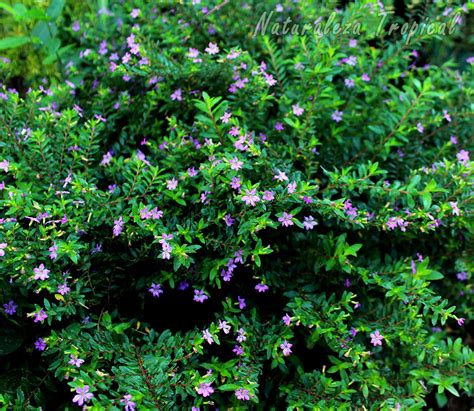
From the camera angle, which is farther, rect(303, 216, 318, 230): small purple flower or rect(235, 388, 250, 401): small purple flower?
rect(303, 216, 318, 230): small purple flower

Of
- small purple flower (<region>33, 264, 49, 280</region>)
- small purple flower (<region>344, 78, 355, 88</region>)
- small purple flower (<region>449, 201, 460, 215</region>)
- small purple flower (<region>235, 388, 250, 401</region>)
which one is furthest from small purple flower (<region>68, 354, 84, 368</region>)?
small purple flower (<region>344, 78, 355, 88</region>)

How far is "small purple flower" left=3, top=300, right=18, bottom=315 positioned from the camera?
1.90 metres

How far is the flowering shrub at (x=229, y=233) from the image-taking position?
1811mm

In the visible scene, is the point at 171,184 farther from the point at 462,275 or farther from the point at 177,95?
the point at 462,275

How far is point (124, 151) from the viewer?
2422 millimetres

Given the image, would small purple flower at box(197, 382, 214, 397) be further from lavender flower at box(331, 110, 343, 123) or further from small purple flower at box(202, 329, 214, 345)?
lavender flower at box(331, 110, 343, 123)

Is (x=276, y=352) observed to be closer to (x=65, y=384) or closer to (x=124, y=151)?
(x=65, y=384)

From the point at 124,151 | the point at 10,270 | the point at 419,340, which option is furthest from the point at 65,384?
the point at 419,340

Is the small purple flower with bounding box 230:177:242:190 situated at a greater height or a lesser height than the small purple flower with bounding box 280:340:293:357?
greater

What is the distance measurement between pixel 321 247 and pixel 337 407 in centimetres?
63

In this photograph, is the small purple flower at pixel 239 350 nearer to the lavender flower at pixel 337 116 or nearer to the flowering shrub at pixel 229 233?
the flowering shrub at pixel 229 233

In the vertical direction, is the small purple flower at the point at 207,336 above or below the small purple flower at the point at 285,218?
below

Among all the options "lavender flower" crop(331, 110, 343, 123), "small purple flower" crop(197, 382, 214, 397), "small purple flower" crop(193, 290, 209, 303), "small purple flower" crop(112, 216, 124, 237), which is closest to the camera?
"small purple flower" crop(197, 382, 214, 397)

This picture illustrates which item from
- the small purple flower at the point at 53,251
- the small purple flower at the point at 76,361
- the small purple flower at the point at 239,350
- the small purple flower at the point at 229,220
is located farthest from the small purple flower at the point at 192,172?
the small purple flower at the point at 76,361
